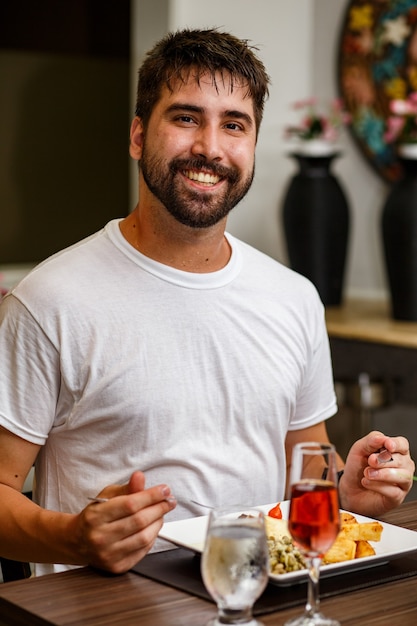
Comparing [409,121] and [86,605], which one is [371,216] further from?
[86,605]

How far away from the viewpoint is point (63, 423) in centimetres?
171

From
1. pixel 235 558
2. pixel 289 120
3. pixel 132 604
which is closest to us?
pixel 235 558

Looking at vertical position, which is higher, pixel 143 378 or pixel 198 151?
pixel 198 151

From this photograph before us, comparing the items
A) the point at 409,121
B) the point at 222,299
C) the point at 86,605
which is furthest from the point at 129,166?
the point at 86,605

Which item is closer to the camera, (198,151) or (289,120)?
(198,151)

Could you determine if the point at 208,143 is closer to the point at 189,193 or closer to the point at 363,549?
the point at 189,193

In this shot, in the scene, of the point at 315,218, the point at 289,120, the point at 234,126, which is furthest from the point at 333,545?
the point at 289,120

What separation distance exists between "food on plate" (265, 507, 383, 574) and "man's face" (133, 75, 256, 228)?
22.5 inches

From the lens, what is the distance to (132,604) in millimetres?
1272

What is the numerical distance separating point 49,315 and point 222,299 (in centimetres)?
31

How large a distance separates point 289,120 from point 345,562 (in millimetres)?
3099

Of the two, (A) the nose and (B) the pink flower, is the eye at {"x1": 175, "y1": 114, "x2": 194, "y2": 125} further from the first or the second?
(B) the pink flower

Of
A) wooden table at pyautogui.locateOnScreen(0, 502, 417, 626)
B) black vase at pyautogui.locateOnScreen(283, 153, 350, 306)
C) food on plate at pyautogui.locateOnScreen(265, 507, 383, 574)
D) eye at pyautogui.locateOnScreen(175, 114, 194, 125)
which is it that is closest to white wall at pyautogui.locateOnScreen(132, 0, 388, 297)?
black vase at pyautogui.locateOnScreen(283, 153, 350, 306)

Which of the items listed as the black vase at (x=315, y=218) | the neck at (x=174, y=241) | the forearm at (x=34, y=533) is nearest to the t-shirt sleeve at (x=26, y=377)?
the forearm at (x=34, y=533)
